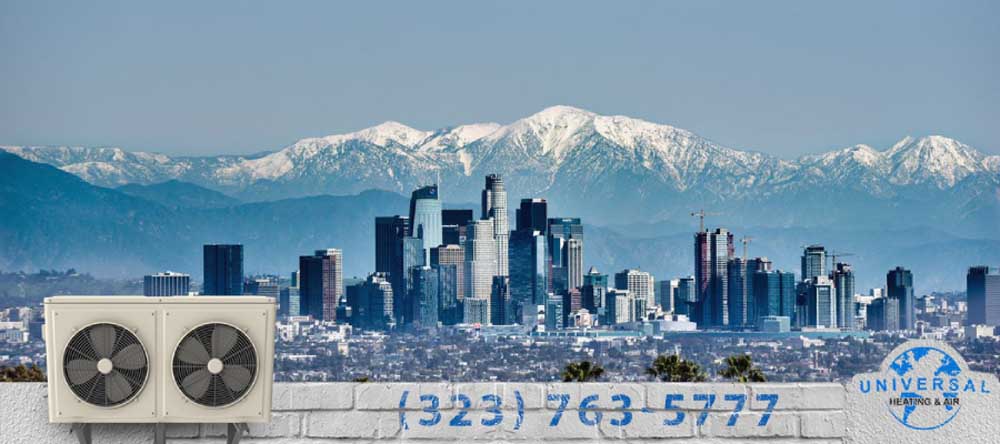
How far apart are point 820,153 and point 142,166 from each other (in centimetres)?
3306

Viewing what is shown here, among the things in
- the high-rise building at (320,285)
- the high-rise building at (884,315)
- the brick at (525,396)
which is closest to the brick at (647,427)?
the brick at (525,396)

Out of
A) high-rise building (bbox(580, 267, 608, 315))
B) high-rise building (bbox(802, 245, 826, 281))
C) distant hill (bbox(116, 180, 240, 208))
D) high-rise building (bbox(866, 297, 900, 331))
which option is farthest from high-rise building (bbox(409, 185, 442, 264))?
high-rise building (bbox(866, 297, 900, 331))

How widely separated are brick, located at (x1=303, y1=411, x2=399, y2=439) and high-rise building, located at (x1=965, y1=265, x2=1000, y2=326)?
56391 millimetres

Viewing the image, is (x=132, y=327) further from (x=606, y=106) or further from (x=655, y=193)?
(x=655, y=193)

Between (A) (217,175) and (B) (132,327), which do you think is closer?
(B) (132,327)

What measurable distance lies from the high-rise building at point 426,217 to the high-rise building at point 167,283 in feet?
57.1

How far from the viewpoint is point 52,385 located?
129 inches

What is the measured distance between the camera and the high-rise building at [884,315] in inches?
2418

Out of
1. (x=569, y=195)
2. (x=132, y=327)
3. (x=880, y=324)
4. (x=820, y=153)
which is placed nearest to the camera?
(x=132, y=327)

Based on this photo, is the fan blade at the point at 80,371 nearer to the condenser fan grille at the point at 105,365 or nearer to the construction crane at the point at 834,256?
the condenser fan grille at the point at 105,365

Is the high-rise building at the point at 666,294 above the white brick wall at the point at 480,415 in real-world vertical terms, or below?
below

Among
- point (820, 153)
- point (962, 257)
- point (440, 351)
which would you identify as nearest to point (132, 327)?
point (440, 351)

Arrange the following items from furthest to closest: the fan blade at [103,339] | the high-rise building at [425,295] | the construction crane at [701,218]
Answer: the construction crane at [701,218] → the high-rise building at [425,295] → the fan blade at [103,339]

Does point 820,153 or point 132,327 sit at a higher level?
point 820,153
